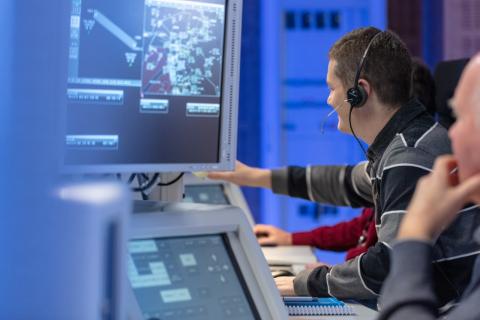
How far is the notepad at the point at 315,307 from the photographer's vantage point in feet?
5.99

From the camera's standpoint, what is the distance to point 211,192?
3.10 metres

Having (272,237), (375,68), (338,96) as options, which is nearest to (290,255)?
(272,237)

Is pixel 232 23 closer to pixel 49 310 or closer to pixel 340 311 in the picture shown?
pixel 340 311

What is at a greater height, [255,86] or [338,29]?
[338,29]

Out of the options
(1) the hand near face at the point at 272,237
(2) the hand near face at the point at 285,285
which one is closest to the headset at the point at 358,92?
(2) the hand near face at the point at 285,285

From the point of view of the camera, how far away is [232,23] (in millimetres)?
1734

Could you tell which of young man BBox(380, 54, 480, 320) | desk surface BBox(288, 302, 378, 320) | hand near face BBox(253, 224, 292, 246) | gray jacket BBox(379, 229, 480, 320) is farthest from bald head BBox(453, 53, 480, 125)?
hand near face BBox(253, 224, 292, 246)

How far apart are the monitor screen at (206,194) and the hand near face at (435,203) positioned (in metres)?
1.77

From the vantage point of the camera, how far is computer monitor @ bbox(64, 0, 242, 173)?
59.6 inches

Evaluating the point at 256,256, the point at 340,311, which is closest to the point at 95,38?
the point at 256,256

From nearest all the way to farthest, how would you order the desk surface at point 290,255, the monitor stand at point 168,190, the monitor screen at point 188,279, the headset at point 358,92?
the monitor screen at point 188,279 < the monitor stand at point 168,190 < the headset at point 358,92 < the desk surface at point 290,255

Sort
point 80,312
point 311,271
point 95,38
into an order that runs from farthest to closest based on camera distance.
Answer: point 311,271
point 95,38
point 80,312

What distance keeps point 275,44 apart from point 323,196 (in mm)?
2480

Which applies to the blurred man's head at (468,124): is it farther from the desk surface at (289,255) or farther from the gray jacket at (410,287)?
the desk surface at (289,255)
